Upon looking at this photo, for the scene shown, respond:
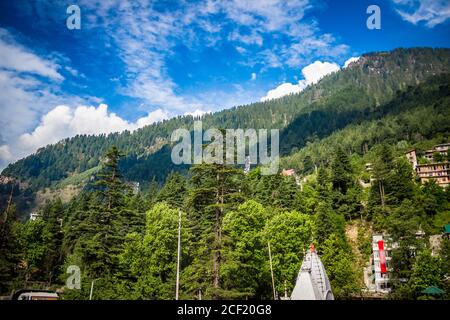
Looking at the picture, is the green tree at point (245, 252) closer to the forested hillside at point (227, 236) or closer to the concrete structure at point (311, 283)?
the forested hillside at point (227, 236)

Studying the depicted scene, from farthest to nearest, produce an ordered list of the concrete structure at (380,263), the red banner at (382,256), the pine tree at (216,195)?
the concrete structure at (380,263) → the red banner at (382,256) → the pine tree at (216,195)

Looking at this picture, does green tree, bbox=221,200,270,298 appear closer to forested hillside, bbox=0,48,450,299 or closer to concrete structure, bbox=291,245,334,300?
forested hillside, bbox=0,48,450,299

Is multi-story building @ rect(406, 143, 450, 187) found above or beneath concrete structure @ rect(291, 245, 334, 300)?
above

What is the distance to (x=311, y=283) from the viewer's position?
2503cm

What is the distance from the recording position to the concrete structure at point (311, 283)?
24817mm

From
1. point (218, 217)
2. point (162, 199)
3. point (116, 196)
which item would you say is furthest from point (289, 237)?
point (162, 199)

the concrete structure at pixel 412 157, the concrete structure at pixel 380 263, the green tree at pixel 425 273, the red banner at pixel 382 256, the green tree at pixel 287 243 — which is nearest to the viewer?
the green tree at pixel 425 273

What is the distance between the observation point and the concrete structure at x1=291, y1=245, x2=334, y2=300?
24.8 m

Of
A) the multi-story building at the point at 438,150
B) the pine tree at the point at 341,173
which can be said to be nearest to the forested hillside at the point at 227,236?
the pine tree at the point at 341,173

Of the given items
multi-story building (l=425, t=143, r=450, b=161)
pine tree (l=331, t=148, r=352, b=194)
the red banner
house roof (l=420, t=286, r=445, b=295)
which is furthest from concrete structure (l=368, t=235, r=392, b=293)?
multi-story building (l=425, t=143, r=450, b=161)

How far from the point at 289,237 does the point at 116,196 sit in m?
20.3

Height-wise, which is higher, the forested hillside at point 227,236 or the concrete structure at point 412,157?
the concrete structure at point 412,157

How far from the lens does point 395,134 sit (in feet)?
391

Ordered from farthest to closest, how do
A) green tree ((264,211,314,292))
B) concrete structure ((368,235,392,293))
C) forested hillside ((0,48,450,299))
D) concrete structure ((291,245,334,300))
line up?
concrete structure ((368,235,392,293))
green tree ((264,211,314,292))
forested hillside ((0,48,450,299))
concrete structure ((291,245,334,300))
